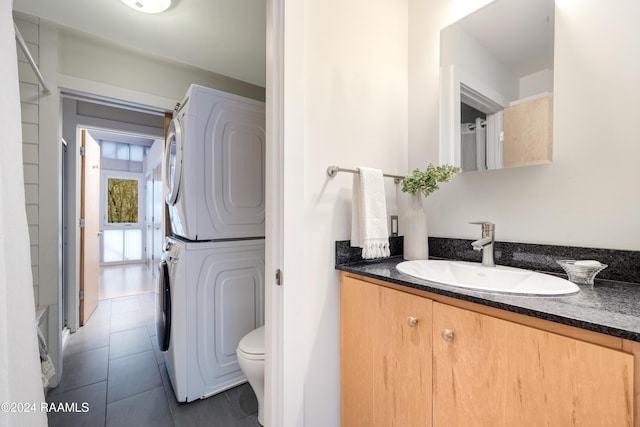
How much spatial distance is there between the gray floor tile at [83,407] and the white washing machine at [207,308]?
1.24 feet

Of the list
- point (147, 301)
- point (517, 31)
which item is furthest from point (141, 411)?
point (517, 31)

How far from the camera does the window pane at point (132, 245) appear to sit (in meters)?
5.94

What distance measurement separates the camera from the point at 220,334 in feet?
5.81

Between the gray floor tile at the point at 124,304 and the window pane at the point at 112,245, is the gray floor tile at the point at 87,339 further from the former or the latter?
the window pane at the point at 112,245

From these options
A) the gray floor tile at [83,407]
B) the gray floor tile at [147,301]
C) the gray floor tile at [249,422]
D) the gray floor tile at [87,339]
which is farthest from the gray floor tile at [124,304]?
the gray floor tile at [249,422]

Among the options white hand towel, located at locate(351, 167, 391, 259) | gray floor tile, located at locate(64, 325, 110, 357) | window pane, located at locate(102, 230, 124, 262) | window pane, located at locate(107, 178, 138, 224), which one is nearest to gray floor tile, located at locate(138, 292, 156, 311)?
gray floor tile, located at locate(64, 325, 110, 357)

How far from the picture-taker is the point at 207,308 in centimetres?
172

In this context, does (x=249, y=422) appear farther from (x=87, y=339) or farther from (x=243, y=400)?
(x=87, y=339)

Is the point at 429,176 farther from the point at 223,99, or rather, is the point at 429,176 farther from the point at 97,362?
the point at 97,362

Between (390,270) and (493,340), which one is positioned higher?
(390,270)

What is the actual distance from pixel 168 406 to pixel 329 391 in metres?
1.12

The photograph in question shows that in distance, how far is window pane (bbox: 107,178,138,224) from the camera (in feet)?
18.9

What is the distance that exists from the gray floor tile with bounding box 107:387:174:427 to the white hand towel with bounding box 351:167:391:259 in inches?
57.8

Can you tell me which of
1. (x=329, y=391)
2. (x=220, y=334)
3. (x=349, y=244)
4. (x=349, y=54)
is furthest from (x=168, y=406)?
(x=349, y=54)
